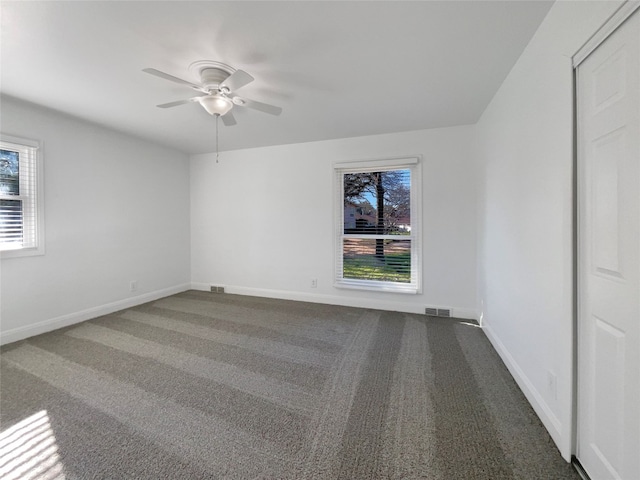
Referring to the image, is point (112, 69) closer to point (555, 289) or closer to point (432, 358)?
point (555, 289)

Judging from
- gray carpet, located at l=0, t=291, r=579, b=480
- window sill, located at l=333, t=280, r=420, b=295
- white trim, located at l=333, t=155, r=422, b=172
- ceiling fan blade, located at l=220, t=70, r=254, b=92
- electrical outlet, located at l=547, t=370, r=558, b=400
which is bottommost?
gray carpet, located at l=0, t=291, r=579, b=480

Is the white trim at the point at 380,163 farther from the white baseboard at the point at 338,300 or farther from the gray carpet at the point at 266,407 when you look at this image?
the gray carpet at the point at 266,407

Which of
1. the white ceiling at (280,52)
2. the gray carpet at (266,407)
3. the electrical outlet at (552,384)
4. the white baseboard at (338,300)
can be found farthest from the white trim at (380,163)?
the electrical outlet at (552,384)

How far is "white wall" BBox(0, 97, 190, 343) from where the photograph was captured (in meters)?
2.76

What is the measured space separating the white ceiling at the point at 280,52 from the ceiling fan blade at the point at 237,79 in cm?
21

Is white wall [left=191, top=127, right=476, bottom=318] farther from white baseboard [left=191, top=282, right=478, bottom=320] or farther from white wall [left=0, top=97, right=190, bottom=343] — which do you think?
white wall [left=0, top=97, right=190, bottom=343]

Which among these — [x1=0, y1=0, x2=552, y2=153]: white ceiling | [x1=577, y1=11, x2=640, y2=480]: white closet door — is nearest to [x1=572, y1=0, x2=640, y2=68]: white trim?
[x1=577, y1=11, x2=640, y2=480]: white closet door

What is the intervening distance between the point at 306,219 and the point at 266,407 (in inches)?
107

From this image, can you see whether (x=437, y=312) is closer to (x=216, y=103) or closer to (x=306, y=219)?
Result: (x=306, y=219)

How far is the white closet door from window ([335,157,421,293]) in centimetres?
224

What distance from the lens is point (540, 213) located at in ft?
5.34

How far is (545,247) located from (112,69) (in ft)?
11.1

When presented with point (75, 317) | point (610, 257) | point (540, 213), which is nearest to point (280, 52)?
point (540, 213)

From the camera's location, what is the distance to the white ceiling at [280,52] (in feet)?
4.96
